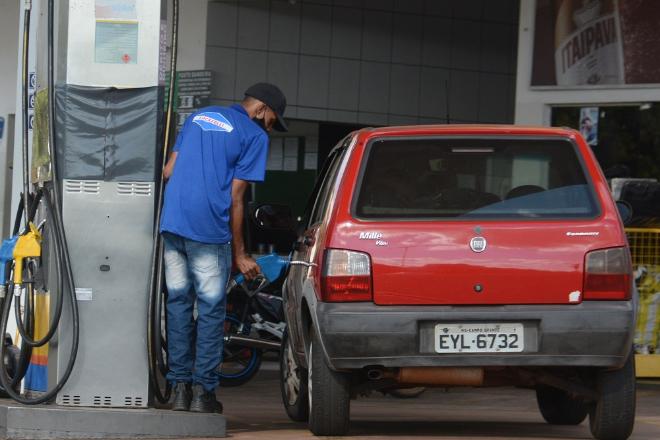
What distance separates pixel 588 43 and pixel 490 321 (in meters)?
7.37

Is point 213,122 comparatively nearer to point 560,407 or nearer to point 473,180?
point 473,180

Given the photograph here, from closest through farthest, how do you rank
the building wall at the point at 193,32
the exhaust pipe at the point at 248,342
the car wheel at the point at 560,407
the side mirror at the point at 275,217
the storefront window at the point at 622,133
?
the side mirror at the point at 275,217 < the car wheel at the point at 560,407 < the exhaust pipe at the point at 248,342 < the storefront window at the point at 622,133 < the building wall at the point at 193,32

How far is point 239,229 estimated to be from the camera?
7793 mm

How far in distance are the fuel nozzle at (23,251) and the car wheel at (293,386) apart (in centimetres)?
171

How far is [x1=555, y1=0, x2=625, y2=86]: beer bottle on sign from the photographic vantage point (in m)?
13.7

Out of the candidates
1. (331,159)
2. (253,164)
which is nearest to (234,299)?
(331,159)

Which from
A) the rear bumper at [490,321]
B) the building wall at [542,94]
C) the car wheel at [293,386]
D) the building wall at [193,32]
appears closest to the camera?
the rear bumper at [490,321]

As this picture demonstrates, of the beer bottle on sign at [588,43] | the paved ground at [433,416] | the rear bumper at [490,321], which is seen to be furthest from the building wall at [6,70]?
the rear bumper at [490,321]

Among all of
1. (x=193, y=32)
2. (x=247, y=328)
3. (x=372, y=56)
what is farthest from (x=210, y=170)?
→ (x=372, y=56)

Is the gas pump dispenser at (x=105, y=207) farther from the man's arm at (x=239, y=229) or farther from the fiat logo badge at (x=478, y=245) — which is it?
the fiat logo badge at (x=478, y=245)

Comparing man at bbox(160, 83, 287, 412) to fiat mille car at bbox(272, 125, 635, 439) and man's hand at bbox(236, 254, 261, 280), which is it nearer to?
man's hand at bbox(236, 254, 261, 280)

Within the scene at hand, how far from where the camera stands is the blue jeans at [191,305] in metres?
7.62

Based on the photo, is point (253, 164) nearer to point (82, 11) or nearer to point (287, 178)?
point (82, 11)

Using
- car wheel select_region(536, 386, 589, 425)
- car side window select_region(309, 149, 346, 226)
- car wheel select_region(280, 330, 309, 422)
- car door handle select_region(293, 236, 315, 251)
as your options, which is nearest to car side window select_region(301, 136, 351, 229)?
car side window select_region(309, 149, 346, 226)
